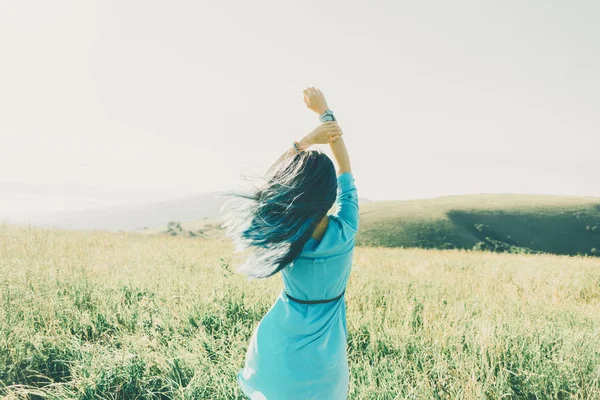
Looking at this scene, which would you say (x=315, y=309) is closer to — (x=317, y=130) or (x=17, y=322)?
(x=317, y=130)

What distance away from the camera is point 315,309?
1718 millimetres

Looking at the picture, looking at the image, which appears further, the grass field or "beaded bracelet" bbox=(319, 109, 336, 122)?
the grass field

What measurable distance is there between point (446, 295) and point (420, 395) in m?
3.28

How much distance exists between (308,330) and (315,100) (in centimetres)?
122

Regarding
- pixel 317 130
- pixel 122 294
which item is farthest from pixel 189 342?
pixel 317 130

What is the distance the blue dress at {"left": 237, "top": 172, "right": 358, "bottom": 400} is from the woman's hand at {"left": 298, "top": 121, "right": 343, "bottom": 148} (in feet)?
1.02

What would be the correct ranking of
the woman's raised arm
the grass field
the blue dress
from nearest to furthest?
the blue dress → the woman's raised arm → the grass field

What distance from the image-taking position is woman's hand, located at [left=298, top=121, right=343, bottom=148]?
66.1 inches

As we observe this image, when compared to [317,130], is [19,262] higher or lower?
lower

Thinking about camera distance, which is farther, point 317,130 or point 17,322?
point 17,322

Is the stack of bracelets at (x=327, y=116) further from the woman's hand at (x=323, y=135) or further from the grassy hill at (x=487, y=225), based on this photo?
the grassy hill at (x=487, y=225)

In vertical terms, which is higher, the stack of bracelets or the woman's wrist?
the stack of bracelets

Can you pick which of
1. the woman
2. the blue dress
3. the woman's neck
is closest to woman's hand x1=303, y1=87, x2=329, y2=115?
the woman

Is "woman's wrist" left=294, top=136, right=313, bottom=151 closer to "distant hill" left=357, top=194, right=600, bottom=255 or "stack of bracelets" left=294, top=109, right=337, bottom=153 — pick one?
"stack of bracelets" left=294, top=109, right=337, bottom=153
